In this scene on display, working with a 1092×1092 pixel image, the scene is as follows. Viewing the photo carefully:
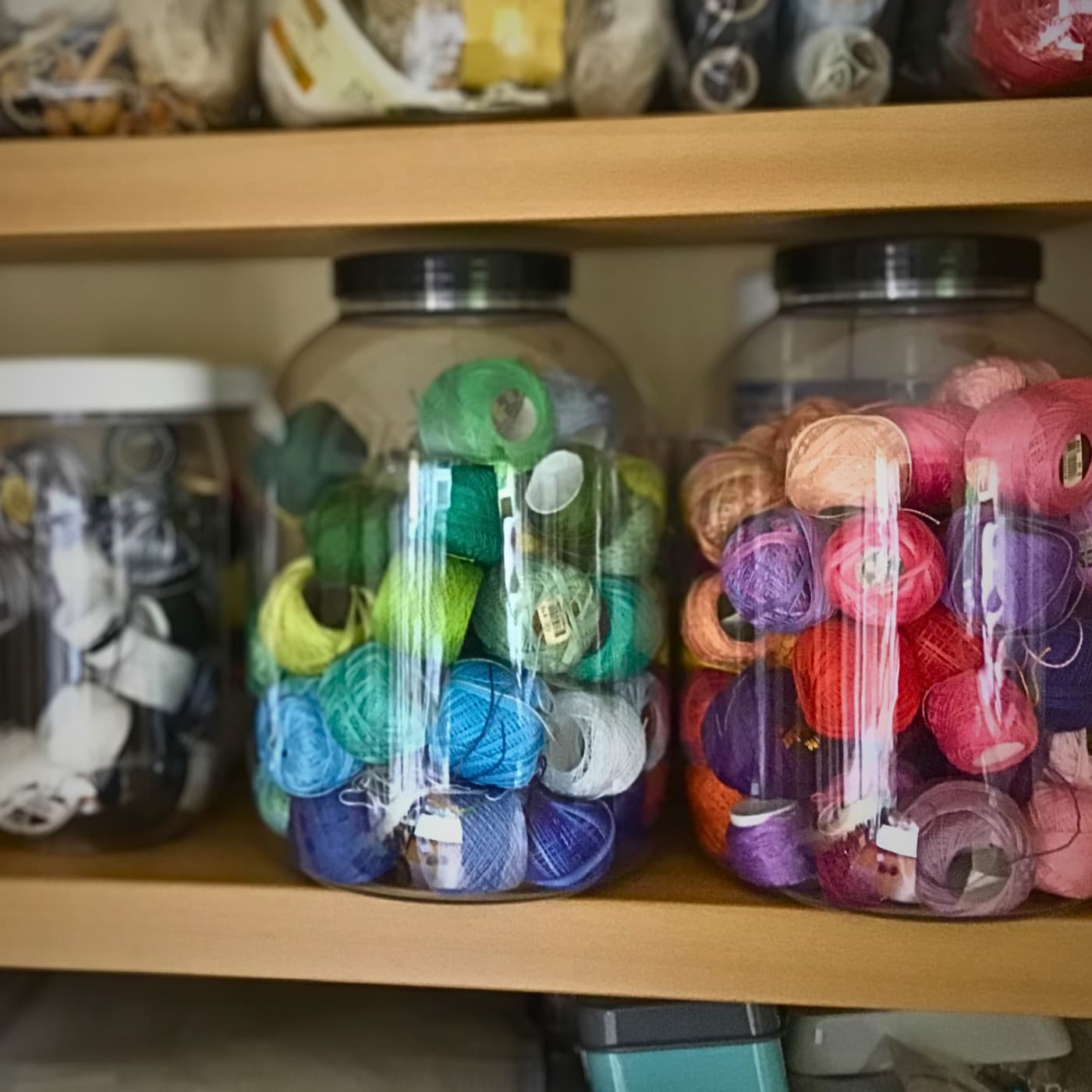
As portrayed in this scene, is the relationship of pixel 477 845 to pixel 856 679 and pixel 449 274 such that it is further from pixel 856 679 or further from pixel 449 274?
pixel 449 274

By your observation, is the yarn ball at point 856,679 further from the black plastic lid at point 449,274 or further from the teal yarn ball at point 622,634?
the black plastic lid at point 449,274

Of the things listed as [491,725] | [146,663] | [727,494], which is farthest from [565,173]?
[146,663]

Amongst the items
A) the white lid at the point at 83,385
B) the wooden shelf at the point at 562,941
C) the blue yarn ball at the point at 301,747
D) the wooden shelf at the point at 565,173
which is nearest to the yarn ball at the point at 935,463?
the wooden shelf at the point at 565,173

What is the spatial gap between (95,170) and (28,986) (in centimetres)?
58

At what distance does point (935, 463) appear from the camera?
645 millimetres

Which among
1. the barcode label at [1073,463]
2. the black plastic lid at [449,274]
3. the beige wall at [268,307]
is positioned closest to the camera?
the barcode label at [1073,463]

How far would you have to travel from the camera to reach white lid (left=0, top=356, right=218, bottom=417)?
2.52 ft

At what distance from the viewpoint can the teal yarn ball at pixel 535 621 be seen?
0.66 m

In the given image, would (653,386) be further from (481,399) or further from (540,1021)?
(540,1021)

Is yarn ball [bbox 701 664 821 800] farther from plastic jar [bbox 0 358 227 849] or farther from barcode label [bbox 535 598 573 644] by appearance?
plastic jar [bbox 0 358 227 849]

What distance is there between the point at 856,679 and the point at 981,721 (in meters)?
0.06

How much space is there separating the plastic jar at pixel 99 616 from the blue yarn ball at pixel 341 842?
0.15 m

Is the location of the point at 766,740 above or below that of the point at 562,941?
above

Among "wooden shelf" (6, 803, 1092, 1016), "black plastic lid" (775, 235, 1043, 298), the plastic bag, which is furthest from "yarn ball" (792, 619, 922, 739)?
the plastic bag
